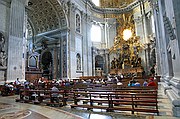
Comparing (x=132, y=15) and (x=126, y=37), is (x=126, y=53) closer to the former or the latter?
(x=126, y=37)

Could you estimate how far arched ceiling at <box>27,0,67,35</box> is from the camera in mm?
17016

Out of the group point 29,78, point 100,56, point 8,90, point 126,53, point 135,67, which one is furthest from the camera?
point 100,56

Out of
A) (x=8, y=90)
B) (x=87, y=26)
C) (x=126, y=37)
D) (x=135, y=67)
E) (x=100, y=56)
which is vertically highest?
(x=87, y=26)

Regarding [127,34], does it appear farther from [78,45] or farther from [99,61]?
[78,45]

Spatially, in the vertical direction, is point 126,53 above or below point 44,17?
below

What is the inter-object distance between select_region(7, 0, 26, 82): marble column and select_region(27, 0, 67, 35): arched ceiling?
5.59m

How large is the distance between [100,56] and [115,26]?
21.0 feet

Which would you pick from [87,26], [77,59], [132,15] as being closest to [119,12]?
[132,15]

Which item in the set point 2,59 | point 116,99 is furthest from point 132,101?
point 2,59

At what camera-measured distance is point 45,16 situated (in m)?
18.5

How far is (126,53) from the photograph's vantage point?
23.0m

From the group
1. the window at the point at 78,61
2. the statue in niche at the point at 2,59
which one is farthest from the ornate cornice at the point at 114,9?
the statue in niche at the point at 2,59

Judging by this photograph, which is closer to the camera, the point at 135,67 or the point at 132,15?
the point at 135,67

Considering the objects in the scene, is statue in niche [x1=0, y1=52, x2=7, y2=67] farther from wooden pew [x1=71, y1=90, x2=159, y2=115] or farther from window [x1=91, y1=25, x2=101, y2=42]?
window [x1=91, y1=25, x2=101, y2=42]
